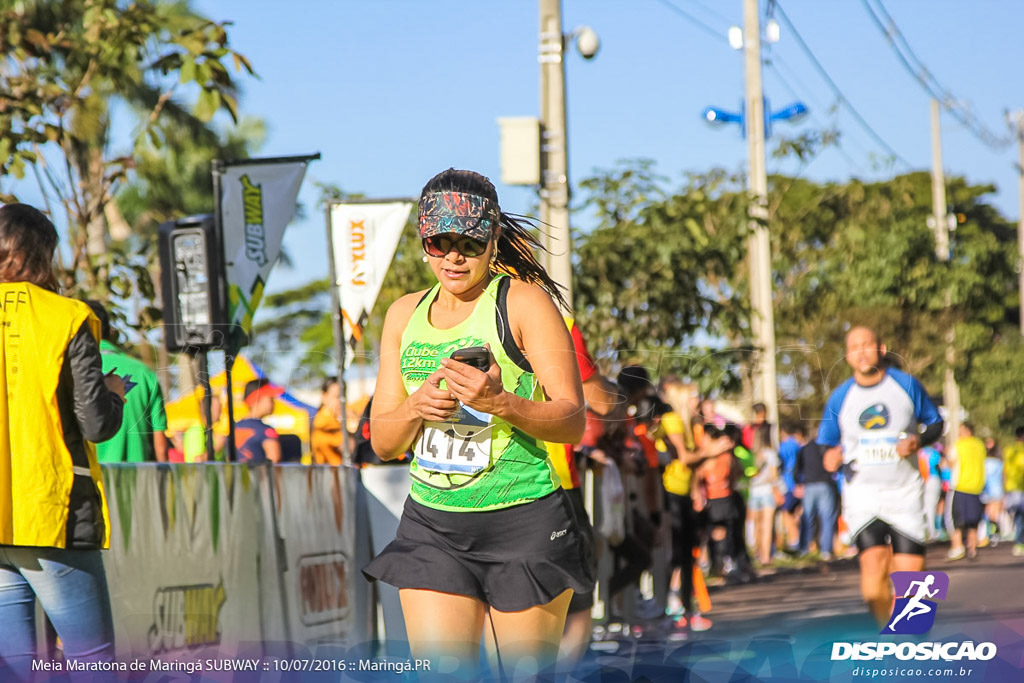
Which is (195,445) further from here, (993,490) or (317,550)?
(993,490)

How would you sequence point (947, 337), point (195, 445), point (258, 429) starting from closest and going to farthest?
point (258, 429) < point (195, 445) < point (947, 337)

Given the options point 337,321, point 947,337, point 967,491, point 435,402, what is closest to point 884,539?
point 337,321

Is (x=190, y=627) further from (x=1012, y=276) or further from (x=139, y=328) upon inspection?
(x=1012, y=276)

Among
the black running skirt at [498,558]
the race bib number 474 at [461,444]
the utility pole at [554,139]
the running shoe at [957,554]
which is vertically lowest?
the running shoe at [957,554]

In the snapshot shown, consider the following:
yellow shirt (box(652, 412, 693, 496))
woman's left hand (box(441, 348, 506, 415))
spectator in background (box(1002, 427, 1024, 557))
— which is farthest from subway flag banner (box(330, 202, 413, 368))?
spectator in background (box(1002, 427, 1024, 557))

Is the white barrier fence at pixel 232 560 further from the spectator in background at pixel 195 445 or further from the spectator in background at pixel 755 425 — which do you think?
the spectator in background at pixel 755 425

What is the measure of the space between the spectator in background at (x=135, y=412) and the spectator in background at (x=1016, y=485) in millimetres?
15742

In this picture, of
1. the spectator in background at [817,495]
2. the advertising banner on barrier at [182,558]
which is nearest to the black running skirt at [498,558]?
the advertising banner on barrier at [182,558]

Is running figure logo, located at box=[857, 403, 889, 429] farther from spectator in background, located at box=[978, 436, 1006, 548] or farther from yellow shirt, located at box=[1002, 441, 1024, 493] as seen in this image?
spectator in background, located at box=[978, 436, 1006, 548]

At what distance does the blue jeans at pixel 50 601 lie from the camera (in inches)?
165

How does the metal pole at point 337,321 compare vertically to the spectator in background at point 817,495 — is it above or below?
above

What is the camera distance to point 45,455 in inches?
164

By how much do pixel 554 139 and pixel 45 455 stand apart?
6706 millimetres

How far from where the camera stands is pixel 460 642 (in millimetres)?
3785
